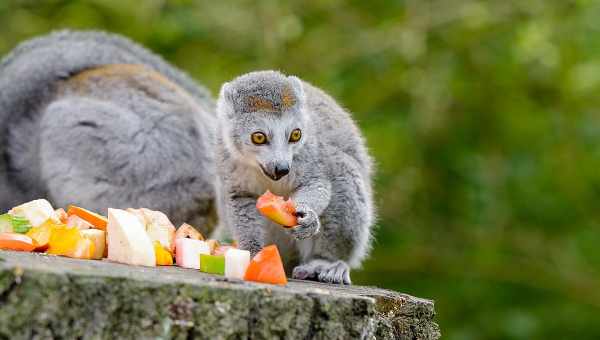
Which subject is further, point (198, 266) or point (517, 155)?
point (517, 155)

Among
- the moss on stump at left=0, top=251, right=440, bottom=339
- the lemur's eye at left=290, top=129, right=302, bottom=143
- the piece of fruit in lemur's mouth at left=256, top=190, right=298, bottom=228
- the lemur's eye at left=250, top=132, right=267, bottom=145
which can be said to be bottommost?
the moss on stump at left=0, top=251, right=440, bottom=339

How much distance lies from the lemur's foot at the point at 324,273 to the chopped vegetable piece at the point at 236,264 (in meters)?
0.87

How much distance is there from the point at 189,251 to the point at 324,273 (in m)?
0.81

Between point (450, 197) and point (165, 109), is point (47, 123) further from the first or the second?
point (450, 197)

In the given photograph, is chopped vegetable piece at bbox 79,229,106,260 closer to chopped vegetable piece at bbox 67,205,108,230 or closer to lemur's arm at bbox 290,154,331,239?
chopped vegetable piece at bbox 67,205,108,230

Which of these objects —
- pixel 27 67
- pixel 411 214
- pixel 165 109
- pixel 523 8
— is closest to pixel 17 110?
pixel 27 67

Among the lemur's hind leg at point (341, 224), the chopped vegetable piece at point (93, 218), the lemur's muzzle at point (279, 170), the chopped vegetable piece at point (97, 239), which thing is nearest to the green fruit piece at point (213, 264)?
the chopped vegetable piece at point (97, 239)

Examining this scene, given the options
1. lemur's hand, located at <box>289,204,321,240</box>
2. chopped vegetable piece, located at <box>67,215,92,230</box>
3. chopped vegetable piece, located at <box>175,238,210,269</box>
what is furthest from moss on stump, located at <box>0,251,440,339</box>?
→ chopped vegetable piece, located at <box>67,215,92,230</box>

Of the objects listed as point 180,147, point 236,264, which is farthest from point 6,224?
point 180,147

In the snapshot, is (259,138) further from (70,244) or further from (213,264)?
(70,244)

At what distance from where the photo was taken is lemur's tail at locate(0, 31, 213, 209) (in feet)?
24.3

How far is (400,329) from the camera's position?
3924 mm

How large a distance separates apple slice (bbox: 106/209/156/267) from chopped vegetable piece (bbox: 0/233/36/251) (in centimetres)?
35

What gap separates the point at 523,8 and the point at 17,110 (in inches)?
211
